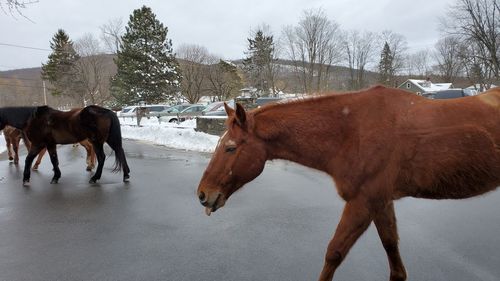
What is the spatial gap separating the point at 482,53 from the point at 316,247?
3830 centimetres

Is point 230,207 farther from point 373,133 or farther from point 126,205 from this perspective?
point 373,133

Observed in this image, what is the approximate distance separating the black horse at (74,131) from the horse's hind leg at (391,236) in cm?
592

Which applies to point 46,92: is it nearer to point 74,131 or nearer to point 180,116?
point 180,116

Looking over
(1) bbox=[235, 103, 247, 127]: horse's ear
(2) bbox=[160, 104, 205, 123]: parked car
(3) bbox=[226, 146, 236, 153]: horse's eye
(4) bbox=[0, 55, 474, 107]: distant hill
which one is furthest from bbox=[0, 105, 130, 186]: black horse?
(4) bbox=[0, 55, 474, 107]: distant hill

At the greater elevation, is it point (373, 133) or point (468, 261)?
point (373, 133)

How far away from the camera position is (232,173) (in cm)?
261

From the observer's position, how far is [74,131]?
7371mm

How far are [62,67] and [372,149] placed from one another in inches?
2156

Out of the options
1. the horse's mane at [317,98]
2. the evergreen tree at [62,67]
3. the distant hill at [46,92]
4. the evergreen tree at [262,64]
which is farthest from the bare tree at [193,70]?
the horse's mane at [317,98]

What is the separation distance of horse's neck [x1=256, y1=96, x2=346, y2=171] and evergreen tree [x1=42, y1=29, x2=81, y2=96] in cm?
5076

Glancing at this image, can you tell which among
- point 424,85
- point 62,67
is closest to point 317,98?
point 62,67

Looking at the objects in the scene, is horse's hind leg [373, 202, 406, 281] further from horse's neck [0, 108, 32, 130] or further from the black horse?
horse's neck [0, 108, 32, 130]

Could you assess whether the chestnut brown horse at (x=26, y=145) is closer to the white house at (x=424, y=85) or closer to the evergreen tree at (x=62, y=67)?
the evergreen tree at (x=62, y=67)

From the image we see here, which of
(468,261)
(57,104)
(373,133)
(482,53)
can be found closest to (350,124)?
(373,133)
